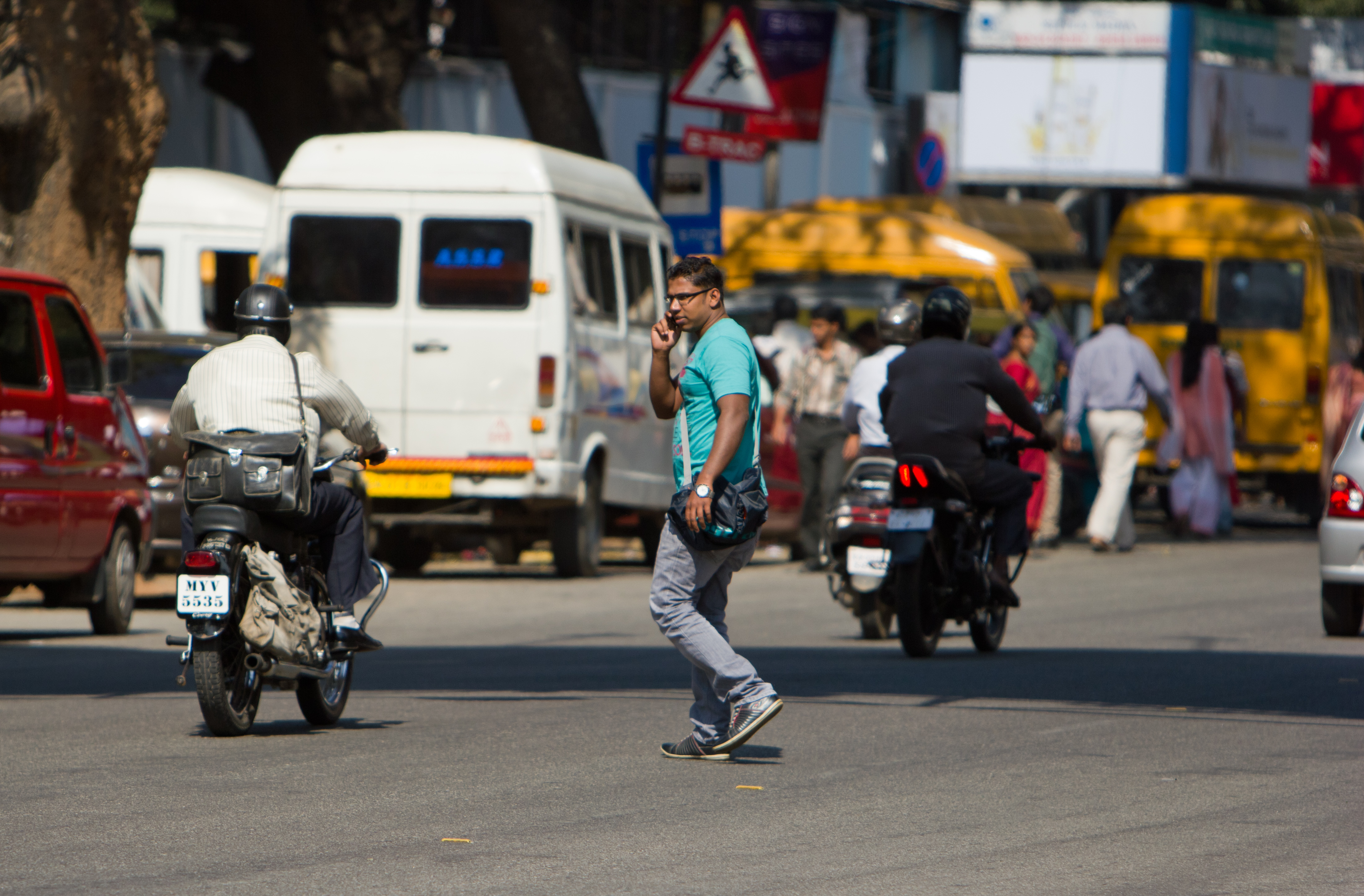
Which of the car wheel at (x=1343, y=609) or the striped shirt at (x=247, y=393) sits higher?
the striped shirt at (x=247, y=393)

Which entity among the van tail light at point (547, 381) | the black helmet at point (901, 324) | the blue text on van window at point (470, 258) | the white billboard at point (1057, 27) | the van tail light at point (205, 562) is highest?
the white billboard at point (1057, 27)

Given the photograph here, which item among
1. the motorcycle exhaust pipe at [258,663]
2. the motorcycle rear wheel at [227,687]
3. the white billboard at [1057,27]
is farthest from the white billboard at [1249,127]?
the motorcycle exhaust pipe at [258,663]

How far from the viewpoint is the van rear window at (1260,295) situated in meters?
22.8

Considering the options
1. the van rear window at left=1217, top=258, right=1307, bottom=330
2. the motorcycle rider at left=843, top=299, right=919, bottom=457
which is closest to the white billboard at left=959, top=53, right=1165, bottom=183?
the van rear window at left=1217, top=258, right=1307, bottom=330

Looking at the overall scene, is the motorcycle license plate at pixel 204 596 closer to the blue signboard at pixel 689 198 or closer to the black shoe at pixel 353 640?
the black shoe at pixel 353 640

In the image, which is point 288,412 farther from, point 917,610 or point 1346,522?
point 1346,522

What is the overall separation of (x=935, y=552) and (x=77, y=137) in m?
7.67

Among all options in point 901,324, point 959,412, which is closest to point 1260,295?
point 901,324

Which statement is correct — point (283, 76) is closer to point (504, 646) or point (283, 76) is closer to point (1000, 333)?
point (1000, 333)

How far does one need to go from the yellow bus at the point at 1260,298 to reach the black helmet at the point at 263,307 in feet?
47.1

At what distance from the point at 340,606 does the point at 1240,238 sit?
1626 centimetres

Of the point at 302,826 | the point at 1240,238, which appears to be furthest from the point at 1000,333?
the point at 302,826

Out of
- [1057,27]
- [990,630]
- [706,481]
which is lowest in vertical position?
[990,630]

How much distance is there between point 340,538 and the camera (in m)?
8.69
